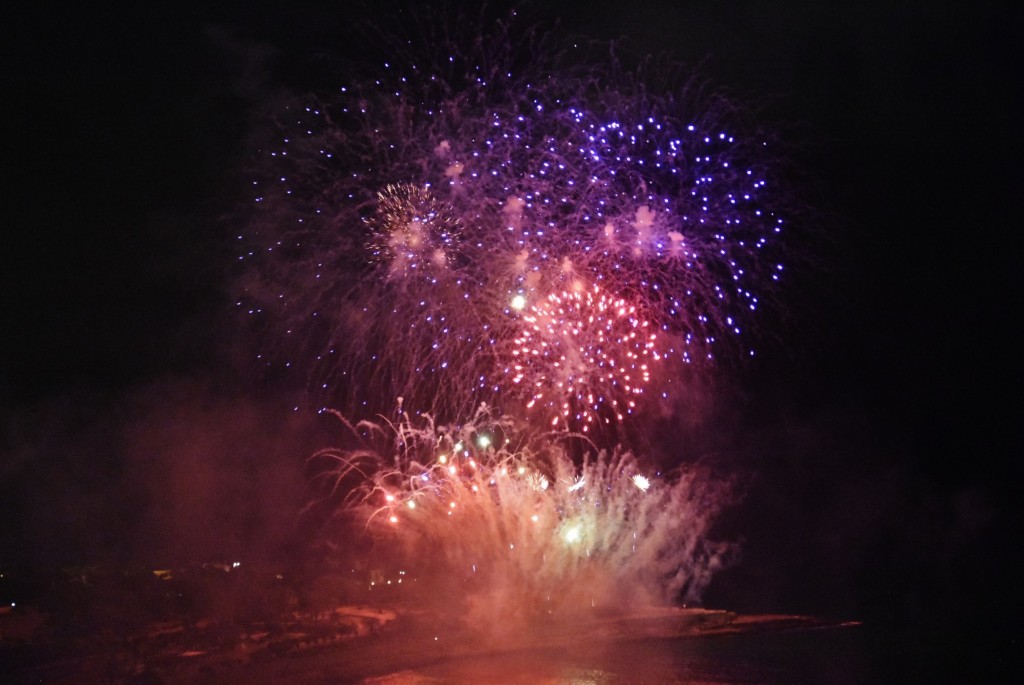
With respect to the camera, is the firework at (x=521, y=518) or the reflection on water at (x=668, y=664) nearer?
the reflection on water at (x=668, y=664)

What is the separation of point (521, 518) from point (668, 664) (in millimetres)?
7017

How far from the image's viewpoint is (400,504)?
1914cm

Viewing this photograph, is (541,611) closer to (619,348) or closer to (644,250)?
(619,348)

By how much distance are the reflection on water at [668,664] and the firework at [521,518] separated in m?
3.62

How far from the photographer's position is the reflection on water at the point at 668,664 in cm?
1114

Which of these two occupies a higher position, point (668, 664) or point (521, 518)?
point (521, 518)

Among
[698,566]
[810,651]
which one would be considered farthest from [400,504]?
[810,651]

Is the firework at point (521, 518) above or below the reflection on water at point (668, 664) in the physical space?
above

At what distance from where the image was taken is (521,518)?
1892 cm

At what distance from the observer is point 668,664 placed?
12250 mm

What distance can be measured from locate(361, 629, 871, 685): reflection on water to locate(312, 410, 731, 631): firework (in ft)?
11.9

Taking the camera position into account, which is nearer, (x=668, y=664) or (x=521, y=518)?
(x=668, y=664)

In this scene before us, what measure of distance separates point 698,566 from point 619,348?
37.8 ft

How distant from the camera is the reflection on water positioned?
36.6 feet
